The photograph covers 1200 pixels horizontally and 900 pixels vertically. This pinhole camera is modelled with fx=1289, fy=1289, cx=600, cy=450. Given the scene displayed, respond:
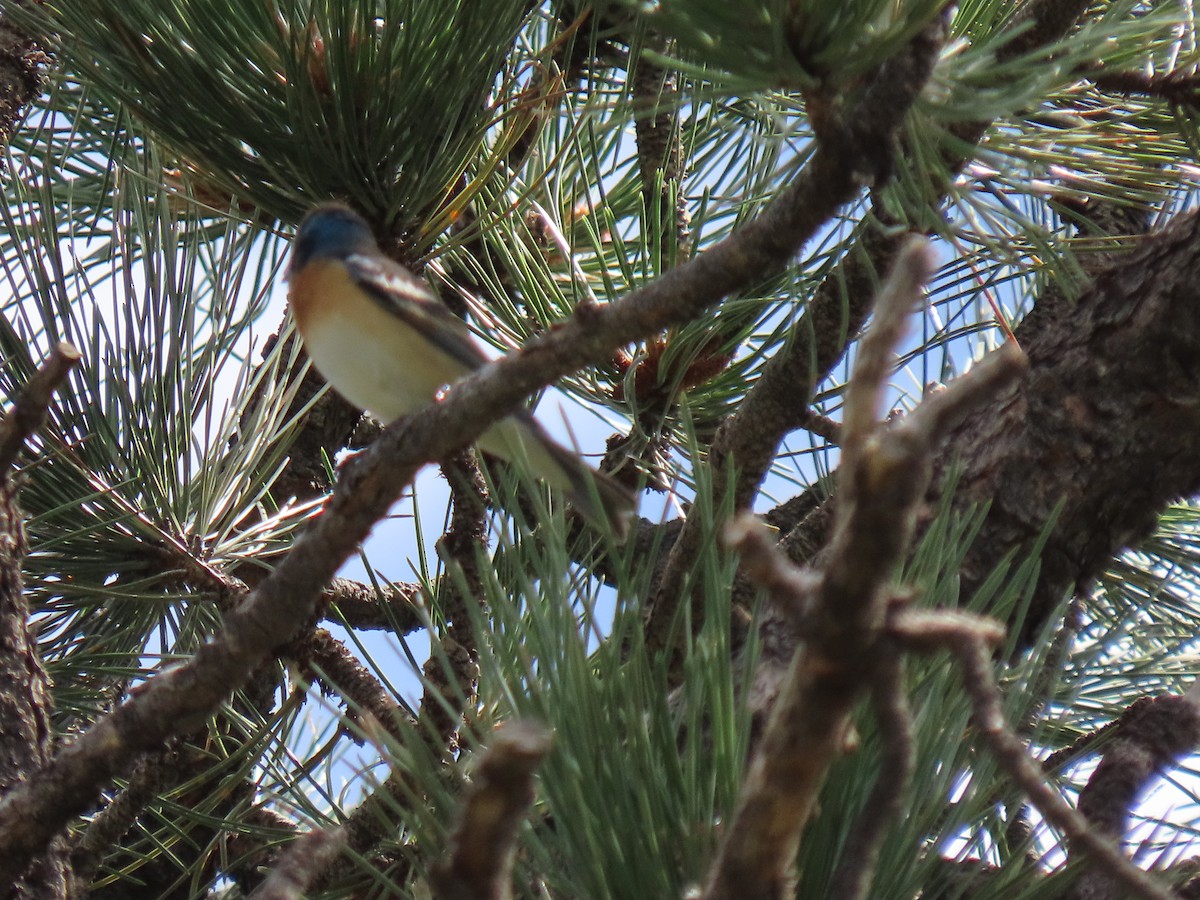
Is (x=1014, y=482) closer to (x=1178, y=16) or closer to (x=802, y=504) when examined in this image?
(x=1178, y=16)

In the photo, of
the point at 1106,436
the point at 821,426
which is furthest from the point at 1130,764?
the point at 821,426

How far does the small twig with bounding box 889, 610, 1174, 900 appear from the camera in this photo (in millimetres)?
Result: 696

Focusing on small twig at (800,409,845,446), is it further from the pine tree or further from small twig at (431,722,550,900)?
small twig at (431,722,550,900)

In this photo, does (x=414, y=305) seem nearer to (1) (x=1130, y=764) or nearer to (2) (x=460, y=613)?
(2) (x=460, y=613)

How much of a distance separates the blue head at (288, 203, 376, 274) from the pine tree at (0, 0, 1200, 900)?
0.13 feet

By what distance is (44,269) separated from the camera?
2.29m

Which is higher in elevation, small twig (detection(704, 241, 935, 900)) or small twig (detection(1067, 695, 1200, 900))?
small twig (detection(1067, 695, 1200, 900))

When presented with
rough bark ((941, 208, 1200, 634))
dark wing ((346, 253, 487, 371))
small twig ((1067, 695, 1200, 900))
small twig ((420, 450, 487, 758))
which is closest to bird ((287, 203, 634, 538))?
dark wing ((346, 253, 487, 371))

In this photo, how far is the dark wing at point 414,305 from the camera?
255 cm

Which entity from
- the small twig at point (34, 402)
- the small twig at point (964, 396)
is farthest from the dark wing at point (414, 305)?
the small twig at point (964, 396)

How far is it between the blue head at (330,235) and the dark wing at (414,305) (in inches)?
1.7

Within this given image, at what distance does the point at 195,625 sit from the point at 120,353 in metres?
0.65

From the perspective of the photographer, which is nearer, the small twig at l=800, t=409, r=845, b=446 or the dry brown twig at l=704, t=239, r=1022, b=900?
the dry brown twig at l=704, t=239, r=1022, b=900

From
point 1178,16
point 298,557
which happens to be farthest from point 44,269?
point 1178,16
